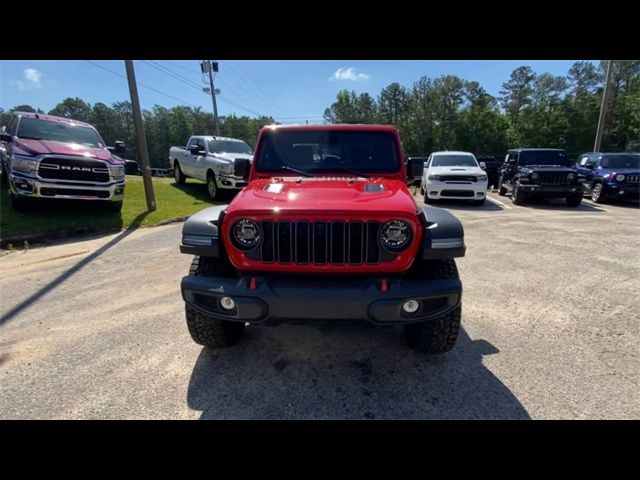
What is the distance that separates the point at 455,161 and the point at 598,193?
196 inches

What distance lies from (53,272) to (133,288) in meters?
1.64

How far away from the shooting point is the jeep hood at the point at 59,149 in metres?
7.19

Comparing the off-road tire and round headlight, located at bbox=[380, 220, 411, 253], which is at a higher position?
round headlight, located at bbox=[380, 220, 411, 253]

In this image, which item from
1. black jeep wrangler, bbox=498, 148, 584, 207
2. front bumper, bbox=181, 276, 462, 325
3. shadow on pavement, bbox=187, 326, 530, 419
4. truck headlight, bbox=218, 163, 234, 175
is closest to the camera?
front bumper, bbox=181, 276, 462, 325

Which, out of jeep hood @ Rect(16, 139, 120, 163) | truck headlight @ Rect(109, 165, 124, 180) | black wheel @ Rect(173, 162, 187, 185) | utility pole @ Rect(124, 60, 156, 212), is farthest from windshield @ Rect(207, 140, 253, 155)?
jeep hood @ Rect(16, 139, 120, 163)

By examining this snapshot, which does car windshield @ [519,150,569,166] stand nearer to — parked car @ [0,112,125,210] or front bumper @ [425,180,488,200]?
front bumper @ [425,180,488,200]

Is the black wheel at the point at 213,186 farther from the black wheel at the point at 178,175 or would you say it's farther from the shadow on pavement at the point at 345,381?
the shadow on pavement at the point at 345,381

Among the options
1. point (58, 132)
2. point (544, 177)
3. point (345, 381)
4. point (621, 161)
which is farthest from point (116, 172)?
point (621, 161)

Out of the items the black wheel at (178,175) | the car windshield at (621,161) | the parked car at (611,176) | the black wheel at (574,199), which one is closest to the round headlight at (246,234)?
the black wheel at (574,199)

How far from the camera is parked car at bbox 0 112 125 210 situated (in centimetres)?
709

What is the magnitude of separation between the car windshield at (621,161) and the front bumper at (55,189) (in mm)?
15449

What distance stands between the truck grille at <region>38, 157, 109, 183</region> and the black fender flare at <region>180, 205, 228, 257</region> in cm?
670
